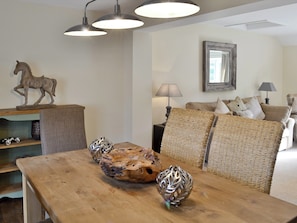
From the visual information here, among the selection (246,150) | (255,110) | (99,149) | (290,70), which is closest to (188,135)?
(246,150)

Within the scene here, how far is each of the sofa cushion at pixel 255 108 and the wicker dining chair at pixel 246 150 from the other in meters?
3.81

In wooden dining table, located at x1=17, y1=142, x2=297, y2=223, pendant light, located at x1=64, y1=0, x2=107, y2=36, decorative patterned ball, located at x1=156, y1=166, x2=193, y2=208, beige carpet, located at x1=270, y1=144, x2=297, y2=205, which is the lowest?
beige carpet, located at x1=270, y1=144, x2=297, y2=205

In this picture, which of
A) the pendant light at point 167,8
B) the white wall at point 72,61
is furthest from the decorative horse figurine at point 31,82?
the pendant light at point 167,8

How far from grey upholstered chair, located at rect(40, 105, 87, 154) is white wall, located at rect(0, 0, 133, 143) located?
3.04ft

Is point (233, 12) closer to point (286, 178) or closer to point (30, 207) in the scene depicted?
point (30, 207)

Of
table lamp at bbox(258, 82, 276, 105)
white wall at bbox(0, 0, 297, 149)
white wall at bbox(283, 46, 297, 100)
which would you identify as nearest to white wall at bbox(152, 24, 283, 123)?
white wall at bbox(0, 0, 297, 149)

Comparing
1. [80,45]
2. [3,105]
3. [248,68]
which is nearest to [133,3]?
[80,45]

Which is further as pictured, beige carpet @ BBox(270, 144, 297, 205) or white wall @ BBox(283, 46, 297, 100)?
white wall @ BBox(283, 46, 297, 100)

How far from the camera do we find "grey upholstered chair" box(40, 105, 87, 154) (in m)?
2.53

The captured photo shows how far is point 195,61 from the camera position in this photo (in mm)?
5047

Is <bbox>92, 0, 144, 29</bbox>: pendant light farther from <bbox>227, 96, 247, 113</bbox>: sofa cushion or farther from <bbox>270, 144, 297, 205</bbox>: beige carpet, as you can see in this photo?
<bbox>227, 96, 247, 113</bbox>: sofa cushion

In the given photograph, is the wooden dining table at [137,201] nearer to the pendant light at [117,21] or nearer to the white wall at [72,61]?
the pendant light at [117,21]

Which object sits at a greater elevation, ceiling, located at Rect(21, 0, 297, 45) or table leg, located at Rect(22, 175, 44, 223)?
ceiling, located at Rect(21, 0, 297, 45)

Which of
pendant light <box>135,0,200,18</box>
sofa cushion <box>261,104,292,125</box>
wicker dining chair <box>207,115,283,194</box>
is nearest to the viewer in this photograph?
pendant light <box>135,0,200,18</box>
